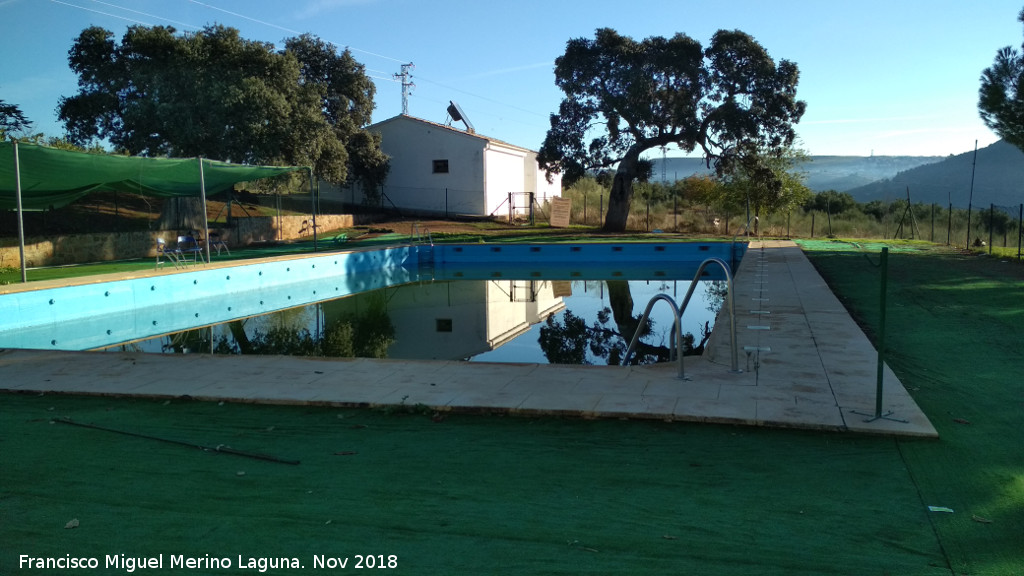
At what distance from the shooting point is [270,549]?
268 cm

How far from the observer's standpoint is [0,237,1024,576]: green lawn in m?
2.62

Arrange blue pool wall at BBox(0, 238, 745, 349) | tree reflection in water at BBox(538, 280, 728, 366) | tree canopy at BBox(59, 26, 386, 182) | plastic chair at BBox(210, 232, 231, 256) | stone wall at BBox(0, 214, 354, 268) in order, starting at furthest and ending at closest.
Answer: tree canopy at BBox(59, 26, 386, 182)
plastic chair at BBox(210, 232, 231, 256)
stone wall at BBox(0, 214, 354, 268)
blue pool wall at BBox(0, 238, 745, 349)
tree reflection in water at BBox(538, 280, 728, 366)

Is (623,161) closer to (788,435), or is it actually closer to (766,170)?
(766,170)

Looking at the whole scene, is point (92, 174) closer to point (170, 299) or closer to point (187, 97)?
point (170, 299)

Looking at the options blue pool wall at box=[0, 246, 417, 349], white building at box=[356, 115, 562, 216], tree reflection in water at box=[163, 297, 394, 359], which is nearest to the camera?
tree reflection in water at box=[163, 297, 394, 359]

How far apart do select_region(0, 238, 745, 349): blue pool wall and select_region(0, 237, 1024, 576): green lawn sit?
522cm

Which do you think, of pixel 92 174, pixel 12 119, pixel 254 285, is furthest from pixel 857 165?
pixel 92 174

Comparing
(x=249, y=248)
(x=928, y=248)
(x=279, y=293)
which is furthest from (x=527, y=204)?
(x=279, y=293)

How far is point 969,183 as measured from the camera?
56281 millimetres

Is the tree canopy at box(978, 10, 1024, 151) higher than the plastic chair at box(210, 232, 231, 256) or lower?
higher

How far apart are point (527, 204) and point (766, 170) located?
35.7ft

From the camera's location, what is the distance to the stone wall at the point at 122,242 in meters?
14.4

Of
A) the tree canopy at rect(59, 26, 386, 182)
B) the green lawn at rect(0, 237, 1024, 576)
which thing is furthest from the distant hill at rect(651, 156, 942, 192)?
the green lawn at rect(0, 237, 1024, 576)

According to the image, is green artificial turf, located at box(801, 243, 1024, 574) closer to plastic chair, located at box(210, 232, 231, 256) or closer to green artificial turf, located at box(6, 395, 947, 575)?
green artificial turf, located at box(6, 395, 947, 575)
